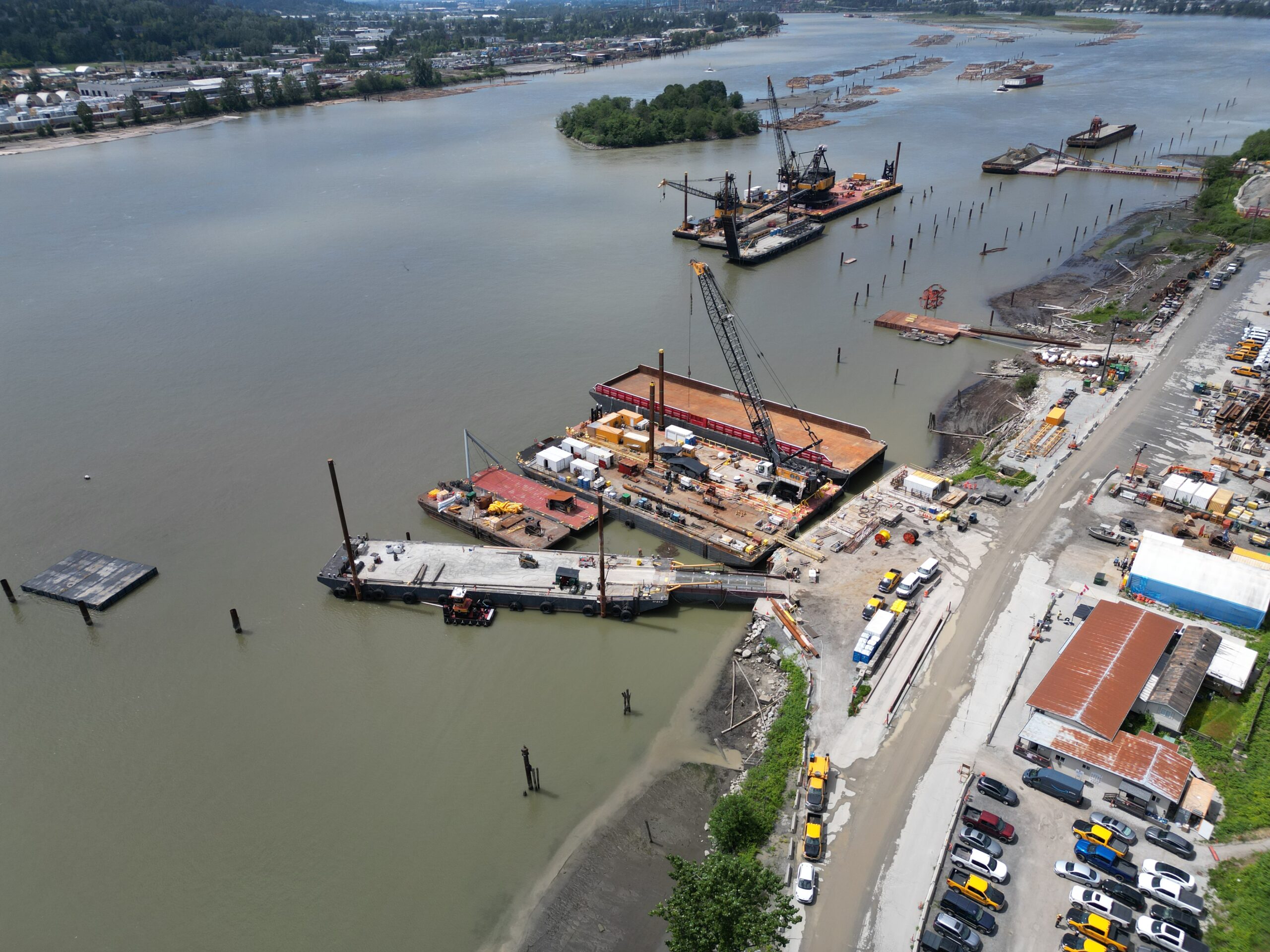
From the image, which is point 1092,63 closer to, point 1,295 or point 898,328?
point 898,328

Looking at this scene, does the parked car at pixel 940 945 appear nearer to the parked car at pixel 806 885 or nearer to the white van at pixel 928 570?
the parked car at pixel 806 885

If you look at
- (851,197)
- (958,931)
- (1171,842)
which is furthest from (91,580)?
(851,197)

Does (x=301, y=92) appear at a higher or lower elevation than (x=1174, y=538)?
higher

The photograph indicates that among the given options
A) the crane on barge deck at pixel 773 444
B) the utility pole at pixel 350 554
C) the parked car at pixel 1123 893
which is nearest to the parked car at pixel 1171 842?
the parked car at pixel 1123 893

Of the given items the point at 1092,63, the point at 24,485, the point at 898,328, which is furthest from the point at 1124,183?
the point at 1092,63

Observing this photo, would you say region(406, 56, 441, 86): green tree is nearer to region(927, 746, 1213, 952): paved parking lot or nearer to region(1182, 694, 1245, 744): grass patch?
region(927, 746, 1213, 952): paved parking lot

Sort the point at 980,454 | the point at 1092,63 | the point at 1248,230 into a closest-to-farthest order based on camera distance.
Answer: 1. the point at 980,454
2. the point at 1248,230
3. the point at 1092,63

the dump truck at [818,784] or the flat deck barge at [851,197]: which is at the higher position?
the flat deck barge at [851,197]
